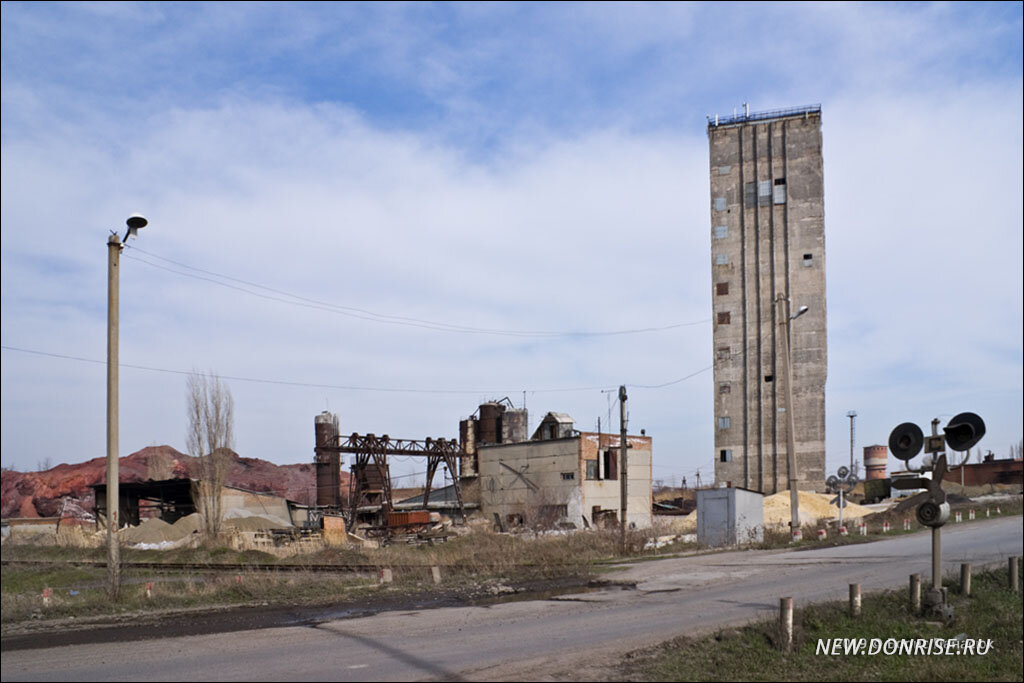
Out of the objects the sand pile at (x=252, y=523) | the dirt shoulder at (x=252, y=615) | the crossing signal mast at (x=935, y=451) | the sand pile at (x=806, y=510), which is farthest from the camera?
the sand pile at (x=806, y=510)

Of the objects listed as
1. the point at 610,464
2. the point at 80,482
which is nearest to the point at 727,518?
the point at 610,464

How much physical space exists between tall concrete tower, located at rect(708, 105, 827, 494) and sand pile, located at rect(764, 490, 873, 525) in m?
14.2

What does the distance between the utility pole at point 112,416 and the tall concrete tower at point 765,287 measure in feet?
179

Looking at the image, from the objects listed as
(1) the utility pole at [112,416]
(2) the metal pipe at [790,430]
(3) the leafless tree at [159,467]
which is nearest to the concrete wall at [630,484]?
(2) the metal pipe at [790,430]

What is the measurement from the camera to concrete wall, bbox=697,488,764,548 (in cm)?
3086

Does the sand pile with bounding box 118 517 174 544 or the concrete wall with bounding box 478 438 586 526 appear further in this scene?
the concrete wall with bounding box 478 438 586 526

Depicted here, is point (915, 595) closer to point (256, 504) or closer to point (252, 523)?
point (252, 523)

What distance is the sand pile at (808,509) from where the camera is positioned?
44.7 m

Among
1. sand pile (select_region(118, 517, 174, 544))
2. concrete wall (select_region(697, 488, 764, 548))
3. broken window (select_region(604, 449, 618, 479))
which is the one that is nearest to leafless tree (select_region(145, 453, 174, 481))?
sand pile (select_region(118, 517, 174, 544))

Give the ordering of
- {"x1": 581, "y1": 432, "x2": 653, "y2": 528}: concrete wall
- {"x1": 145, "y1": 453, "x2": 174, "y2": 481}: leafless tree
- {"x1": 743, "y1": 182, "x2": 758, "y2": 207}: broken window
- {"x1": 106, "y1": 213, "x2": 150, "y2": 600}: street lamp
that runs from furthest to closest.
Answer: {"x1": 743, "y1": 182, "x2": 758, "y2": 207}: broken window < {"x1": 145, "y1": 453, "x2": 174, "y2": 481}: leafless tree < {"x1": 581, "y1": 432, "x2": 653, "y2": 528}: concrete wall < {"x1": 106, "y1": 213, "x2": 150, "y2": 600}: street lamp

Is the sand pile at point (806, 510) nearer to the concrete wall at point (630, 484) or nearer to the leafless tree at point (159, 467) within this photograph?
the concrete wall at point (630, 484)

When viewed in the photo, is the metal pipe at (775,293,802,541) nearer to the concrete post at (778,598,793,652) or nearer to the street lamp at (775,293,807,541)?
the street lamp at (775,293,807,541)

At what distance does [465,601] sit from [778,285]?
180ft

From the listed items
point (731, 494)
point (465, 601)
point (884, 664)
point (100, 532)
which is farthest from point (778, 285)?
point (884, 664)
